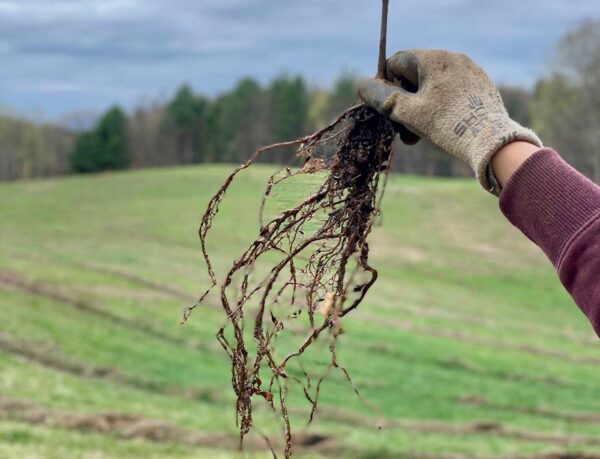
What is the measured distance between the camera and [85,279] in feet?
68.7

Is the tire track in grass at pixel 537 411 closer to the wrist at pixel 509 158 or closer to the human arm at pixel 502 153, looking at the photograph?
the human arm at pixel 502 153

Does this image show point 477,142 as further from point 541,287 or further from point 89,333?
point 541,287

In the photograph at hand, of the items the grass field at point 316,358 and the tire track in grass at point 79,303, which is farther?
the tire track in grass at point 79,303

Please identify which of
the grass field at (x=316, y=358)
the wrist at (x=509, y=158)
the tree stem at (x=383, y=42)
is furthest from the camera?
the grass field at (x=316, y=358)

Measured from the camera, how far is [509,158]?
2287 millimetres

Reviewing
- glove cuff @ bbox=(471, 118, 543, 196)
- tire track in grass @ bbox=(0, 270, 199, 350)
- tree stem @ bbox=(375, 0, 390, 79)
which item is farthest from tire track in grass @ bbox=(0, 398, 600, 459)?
glove cuff @ bbox=(471, 118, 543, 196)

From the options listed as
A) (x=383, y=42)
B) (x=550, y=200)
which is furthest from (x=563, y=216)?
(x=383, y=42)

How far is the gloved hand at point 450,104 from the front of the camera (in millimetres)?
2436

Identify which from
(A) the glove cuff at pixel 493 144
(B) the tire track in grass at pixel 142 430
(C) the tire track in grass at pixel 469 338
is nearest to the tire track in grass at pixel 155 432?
(B) the tire track in grass at pixel 142 430

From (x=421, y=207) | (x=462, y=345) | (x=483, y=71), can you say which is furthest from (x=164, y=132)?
(x=483, y=71)

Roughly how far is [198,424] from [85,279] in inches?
468

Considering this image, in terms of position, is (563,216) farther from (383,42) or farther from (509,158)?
(383,42)

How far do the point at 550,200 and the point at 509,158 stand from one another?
24 cm

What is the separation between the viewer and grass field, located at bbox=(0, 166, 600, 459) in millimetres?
9555
